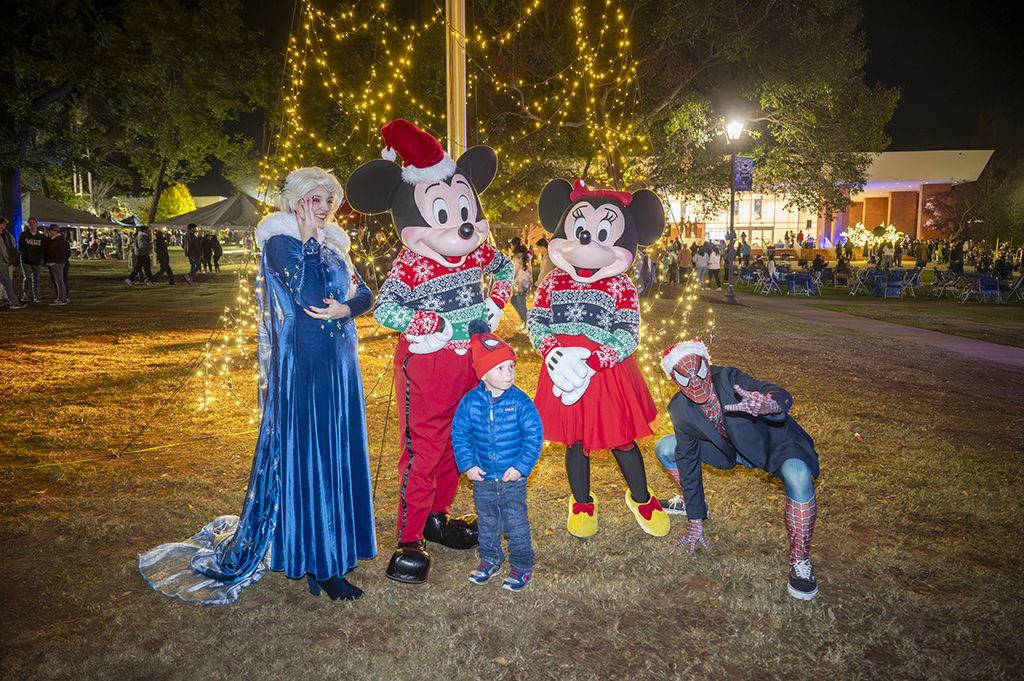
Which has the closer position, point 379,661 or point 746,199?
point 379,661

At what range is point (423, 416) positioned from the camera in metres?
3.17

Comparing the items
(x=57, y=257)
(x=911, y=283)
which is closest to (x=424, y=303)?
(x=57, y=257)

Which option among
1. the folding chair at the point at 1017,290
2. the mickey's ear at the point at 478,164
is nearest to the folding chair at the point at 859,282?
the folding chair at the point at 1017,290

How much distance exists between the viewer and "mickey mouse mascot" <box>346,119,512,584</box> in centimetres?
314

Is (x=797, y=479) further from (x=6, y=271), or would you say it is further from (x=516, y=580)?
(x=6, y=271)

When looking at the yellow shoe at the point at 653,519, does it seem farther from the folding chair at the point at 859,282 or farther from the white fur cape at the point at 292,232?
the folding chair at the point at 859,282

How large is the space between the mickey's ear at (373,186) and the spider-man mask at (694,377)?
1787 millimetres

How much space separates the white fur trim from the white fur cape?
1.68 ft

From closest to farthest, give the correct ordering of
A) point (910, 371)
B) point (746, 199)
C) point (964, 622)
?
point (964, 622) < point (910, 371) < point (746, 199)

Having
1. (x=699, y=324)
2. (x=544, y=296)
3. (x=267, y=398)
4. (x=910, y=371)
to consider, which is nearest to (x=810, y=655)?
(x=544, y=296)

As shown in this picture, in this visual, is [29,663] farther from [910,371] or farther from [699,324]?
[699,324]

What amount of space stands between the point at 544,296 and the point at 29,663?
9.48ft

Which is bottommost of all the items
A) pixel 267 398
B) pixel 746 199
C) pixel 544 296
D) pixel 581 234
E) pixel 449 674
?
pixel 449 674

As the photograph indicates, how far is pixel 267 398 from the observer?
2869mm
